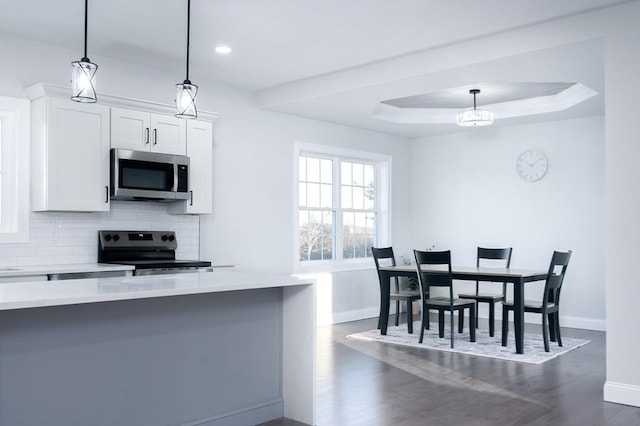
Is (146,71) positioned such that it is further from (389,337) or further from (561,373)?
(561,373)

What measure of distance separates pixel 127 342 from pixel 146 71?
3.22 metres

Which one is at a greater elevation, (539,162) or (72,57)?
(72,57)

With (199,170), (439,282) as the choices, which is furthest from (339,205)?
(199,170)

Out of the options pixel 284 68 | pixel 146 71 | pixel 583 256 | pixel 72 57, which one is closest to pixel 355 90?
pixel 284 68

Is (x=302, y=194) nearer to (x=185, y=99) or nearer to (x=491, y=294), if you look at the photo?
(x=491, y=294)

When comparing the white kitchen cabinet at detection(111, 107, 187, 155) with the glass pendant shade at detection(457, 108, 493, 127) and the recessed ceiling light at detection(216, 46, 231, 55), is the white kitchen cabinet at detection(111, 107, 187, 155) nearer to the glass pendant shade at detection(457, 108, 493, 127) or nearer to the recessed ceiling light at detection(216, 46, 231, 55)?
the recessed ceiling light at detection(216, 46, 231, 55)

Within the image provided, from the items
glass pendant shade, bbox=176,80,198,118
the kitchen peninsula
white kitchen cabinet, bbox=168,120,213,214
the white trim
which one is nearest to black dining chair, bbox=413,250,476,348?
the white trim

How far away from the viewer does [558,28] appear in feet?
13.7

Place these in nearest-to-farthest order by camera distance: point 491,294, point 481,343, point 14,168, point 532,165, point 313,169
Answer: point 14,168
point 481,343
point 491,294
point 313,169
point 532,165

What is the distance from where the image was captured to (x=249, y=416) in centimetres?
341

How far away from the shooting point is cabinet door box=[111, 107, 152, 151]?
490 centimetres

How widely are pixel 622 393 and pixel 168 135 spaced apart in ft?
13.3

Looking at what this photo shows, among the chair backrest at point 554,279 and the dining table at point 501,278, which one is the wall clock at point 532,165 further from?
the chair backrest at point 554,279

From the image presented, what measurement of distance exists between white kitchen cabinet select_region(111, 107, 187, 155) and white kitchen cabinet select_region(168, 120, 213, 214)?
0.11m
